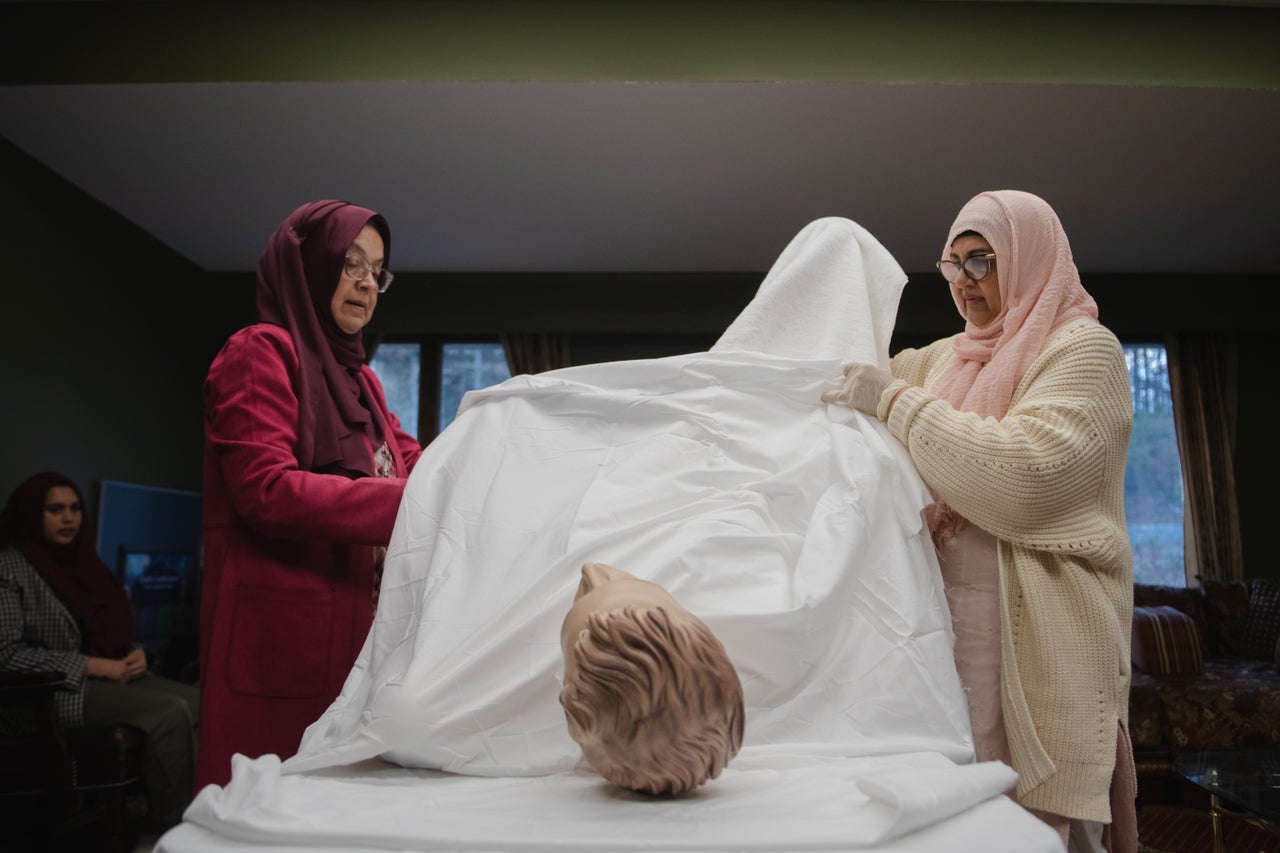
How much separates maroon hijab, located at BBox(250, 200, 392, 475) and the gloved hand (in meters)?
0.82

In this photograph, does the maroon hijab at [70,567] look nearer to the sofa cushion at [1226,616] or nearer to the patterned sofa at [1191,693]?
the patterned sofa at [1191,693]

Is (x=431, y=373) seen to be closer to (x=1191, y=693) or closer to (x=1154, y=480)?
(x=1191, y=693)

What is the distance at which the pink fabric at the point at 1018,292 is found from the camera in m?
1.55

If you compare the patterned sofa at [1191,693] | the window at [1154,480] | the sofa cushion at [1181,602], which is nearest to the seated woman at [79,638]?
the patterned sofa at [1191,693]

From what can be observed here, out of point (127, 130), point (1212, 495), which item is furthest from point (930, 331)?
point (127, 130)

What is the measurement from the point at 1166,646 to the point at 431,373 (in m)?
4.90

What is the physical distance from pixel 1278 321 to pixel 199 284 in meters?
7.41

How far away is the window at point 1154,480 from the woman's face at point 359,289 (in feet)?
19.9

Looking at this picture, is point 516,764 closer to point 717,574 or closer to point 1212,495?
point 717,574

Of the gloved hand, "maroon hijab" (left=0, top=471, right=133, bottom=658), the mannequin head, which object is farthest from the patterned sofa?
"maroon hijab" (left=0, top=471, right=133, bottom=658)

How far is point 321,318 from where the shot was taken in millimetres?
1731

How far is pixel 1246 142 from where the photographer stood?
435 centimetres

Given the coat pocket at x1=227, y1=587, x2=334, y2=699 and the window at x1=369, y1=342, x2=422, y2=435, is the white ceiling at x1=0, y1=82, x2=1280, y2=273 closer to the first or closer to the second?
the window at x1=369, y1=342, x2=422, y2=435

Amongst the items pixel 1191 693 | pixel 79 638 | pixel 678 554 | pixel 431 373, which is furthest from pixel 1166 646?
pixel 431 373
